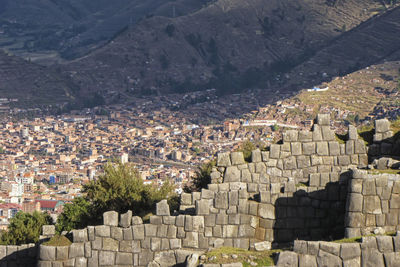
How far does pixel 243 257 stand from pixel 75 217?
10070 millimetres

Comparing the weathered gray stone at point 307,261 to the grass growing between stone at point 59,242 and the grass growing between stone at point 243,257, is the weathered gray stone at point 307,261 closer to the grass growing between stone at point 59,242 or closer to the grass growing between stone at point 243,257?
the grass growing between stone at point 243,257

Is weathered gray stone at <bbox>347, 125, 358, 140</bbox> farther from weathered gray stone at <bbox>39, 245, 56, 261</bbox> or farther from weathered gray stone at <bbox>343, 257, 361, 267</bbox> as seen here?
weathered gray stone at <bbox>39, 245, 56, 261</bbox>

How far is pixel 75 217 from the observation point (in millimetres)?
25266

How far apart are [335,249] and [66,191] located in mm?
92572

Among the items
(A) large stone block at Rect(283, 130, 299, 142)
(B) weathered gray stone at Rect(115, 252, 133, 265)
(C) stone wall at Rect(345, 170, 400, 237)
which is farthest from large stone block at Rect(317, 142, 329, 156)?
(B) weathered gray stone at Rect(115, 252, 133, 265)

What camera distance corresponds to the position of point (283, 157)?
19953 millimetres

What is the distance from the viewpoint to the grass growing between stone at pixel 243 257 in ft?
51.7

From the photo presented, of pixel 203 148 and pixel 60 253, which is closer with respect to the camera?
pixel 60 253

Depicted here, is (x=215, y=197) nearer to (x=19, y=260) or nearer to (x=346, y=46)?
(x=19, y=260)

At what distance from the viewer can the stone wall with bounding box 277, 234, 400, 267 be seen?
50.0ft

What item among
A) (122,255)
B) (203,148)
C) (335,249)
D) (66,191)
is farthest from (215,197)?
(203,148)

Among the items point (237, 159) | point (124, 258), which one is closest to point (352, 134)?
point (237, 159)

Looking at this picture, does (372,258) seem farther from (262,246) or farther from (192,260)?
(192,260)

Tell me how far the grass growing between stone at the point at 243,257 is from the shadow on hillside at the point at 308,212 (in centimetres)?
136
